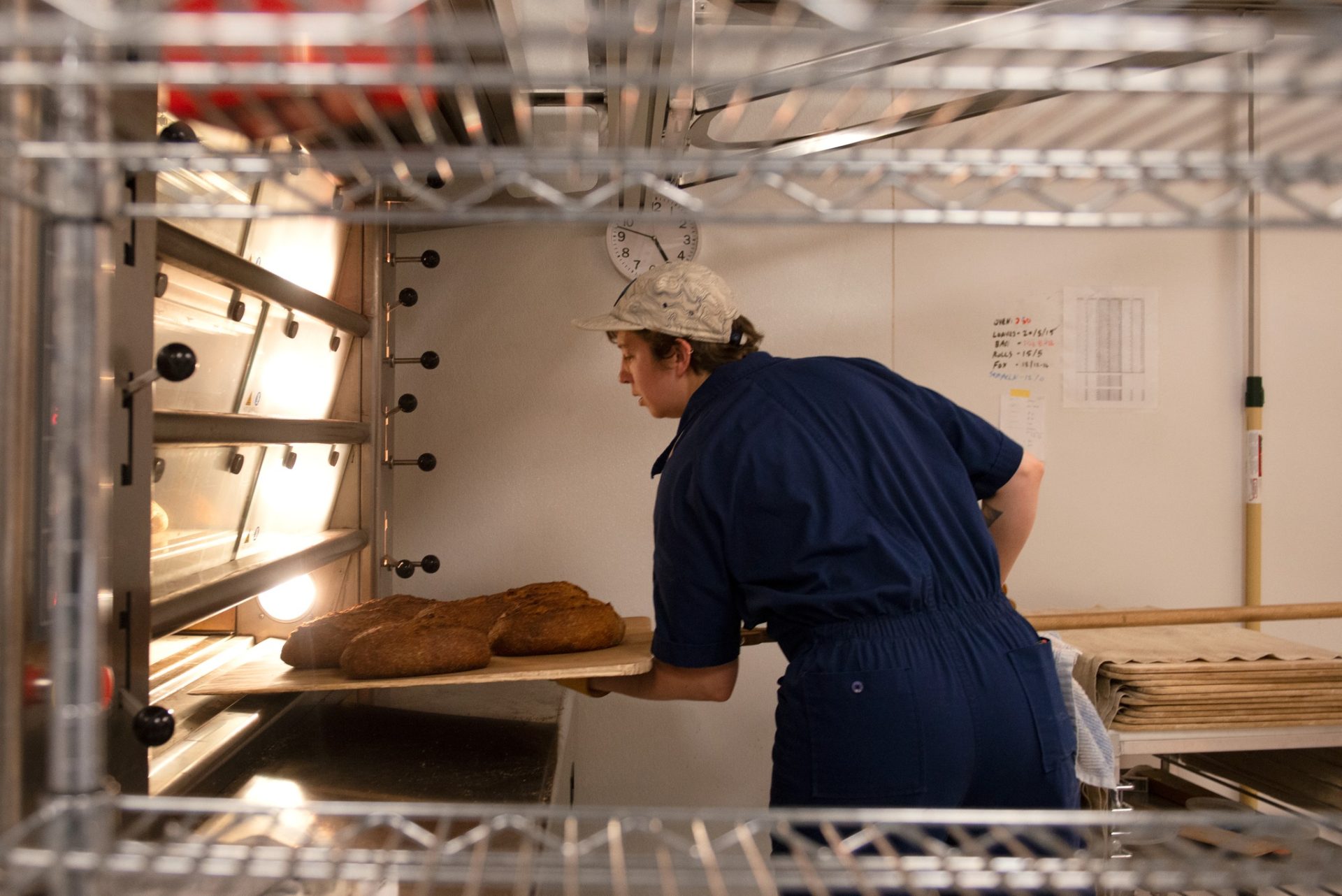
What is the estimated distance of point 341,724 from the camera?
1.95m

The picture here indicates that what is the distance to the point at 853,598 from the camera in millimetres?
1521

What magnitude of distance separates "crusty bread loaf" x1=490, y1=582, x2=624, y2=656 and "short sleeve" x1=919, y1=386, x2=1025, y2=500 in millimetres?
768

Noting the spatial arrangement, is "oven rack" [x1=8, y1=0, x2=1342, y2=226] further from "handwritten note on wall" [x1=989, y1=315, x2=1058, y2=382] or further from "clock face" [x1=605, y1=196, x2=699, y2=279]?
"handwritten note on wall" [x1=989, y1=315, x2=1058, y2=382]

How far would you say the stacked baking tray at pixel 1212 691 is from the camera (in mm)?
2086

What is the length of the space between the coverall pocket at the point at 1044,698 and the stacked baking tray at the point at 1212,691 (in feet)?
1.90

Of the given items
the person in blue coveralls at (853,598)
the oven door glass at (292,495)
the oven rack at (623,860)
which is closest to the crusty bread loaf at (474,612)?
the oven door glass at (292,495)

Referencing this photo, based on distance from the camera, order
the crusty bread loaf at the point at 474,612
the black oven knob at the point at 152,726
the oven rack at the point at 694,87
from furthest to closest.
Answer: the crusty bread loaf at the point at 474,612 → the black oven knob at the point at 152,726 → the oven rack at the point at 694,87

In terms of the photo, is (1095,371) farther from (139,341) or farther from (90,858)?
(90,858)

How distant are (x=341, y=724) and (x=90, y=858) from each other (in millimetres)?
1435

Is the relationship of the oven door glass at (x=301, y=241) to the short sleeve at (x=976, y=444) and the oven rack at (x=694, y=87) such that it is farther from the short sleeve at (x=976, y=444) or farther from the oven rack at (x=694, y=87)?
the short sleeve at (x=976, y=444)

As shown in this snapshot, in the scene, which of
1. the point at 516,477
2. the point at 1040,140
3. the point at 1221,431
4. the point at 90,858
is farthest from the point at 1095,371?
the point at 90,858

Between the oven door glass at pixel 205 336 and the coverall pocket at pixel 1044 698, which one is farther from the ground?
the oven door glass at pixel 205 336

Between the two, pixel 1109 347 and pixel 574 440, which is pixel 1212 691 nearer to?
pixel 1109 347

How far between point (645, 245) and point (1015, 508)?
138 cm
